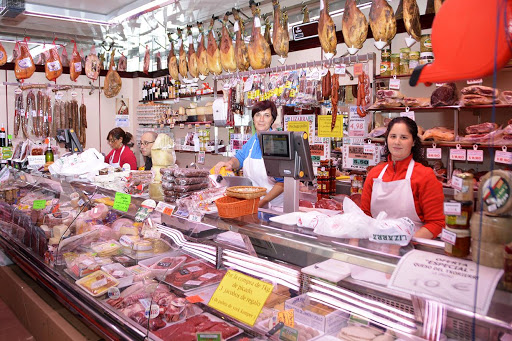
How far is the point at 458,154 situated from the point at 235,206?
11.0 ft

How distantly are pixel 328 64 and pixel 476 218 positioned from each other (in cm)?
429

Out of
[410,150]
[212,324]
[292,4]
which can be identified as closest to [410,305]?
[212,324]

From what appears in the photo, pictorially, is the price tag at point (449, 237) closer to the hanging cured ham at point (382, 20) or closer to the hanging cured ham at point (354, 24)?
the hanging cured ham at point (382, 20)

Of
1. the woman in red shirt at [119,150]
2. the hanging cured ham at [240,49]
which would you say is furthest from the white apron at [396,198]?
the woman in red shirt at [119,150]

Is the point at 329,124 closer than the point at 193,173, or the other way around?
the point at 193,173

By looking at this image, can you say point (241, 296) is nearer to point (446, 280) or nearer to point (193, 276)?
point (193, 276)

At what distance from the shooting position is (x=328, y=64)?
17.6ft

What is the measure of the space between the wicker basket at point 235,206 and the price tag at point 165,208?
391 mm

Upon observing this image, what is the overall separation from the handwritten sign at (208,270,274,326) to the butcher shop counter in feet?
0.65

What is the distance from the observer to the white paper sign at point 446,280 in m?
1.25

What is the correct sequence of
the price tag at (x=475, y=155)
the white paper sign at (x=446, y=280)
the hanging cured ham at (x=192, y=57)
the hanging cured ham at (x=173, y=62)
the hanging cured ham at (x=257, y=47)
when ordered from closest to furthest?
1. the white paper sign at (x=446, y=280)
2. the price tag at (x=475, y=155)
3. the hanging cured ham at (x=257, y=47)
4. the hanging cured ham at (x=192, y=57)
5. the hanging cured ham at (x=173, y=62)

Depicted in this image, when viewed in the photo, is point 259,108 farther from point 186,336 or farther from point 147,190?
point 186,336

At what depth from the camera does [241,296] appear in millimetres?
2125

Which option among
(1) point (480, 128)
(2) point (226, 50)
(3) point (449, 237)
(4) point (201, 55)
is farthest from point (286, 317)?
(4) point (201, 55)
